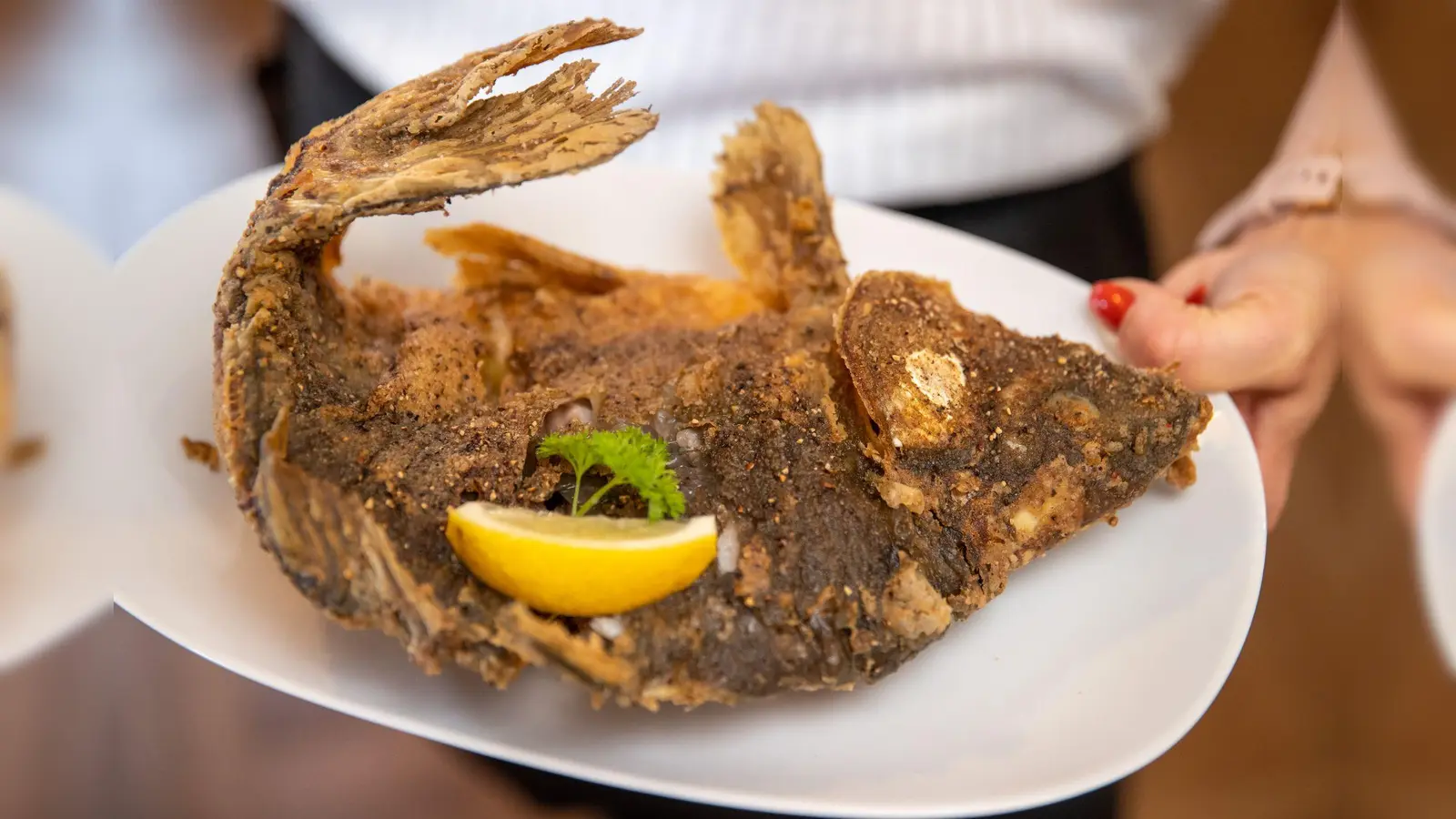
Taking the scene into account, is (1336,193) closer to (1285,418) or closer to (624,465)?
(1285,418)

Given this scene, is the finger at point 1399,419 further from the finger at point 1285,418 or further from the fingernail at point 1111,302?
the fingernail at point 1111,302

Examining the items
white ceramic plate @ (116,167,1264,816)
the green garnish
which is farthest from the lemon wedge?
white ceramic plate @ (116,167,1264,816)

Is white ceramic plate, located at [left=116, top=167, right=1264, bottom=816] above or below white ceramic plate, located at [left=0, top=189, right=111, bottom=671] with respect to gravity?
below

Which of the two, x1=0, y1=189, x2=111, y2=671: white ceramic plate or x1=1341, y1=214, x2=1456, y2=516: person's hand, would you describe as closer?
x1=0, y1=189, x2=111, y2=671: white ceramic plate

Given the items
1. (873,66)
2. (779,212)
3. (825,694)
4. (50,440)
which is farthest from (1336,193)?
(50,440)

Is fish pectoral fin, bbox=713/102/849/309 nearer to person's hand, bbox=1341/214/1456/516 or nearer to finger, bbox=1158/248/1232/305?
finger, bbox=1158/248/1232/305

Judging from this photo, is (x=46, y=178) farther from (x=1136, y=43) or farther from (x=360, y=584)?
(x=1136, y=43)

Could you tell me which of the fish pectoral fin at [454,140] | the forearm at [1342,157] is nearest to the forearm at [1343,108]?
the forearm at [1342,157]
